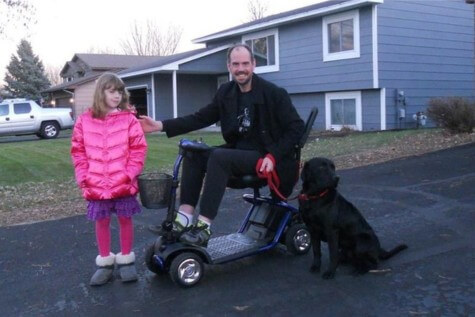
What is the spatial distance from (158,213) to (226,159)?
2.92 metres

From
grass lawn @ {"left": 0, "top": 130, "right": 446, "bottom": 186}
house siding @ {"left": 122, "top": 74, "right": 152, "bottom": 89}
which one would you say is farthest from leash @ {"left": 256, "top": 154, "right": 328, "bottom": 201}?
house siding @ {"left": 122, "top": 74, "right": 152, "bottom": 89}

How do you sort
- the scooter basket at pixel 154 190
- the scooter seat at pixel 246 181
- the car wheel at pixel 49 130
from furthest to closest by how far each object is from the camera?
the car wheel at pixel 49 130 < the scooter seat at pixel 246 181 < the scooter basket at pixel 154 190

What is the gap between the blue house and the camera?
16906 millimetres

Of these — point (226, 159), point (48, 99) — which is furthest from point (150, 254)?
point (48, 99)

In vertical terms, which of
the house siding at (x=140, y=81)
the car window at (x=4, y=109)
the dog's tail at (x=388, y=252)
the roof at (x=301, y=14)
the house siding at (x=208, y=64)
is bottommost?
the dog's tail at (x=388, y=252)

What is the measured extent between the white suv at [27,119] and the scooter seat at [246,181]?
868 inches

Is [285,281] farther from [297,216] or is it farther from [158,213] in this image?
[158,213]

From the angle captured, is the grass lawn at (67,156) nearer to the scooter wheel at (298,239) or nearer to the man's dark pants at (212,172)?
the scooter wheel at (298,239)

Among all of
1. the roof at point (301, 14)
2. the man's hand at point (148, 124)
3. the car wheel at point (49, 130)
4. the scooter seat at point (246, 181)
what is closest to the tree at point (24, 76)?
the car wheel at point (49, 130)

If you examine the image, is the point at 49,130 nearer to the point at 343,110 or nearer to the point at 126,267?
the point at 343,110

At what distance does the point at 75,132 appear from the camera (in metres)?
4.39

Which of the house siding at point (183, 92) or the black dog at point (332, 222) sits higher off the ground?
the house siding at point (183, 92)

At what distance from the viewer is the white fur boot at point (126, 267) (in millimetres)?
4371

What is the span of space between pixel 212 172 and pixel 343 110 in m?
14.6
